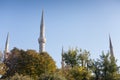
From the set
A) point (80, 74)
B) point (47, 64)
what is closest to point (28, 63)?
point (47, 64)

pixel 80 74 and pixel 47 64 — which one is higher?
pixel 47 64

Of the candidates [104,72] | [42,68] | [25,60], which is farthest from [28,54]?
[104,72]

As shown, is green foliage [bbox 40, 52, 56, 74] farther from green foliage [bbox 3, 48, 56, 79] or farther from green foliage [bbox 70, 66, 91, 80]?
green foliage [bbox 70, 66, 91, 80]

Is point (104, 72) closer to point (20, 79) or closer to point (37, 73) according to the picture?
point (37, 73)

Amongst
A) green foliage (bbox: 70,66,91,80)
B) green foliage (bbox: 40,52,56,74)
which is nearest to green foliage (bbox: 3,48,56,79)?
green foliage (bbox: 40,52,56,74)

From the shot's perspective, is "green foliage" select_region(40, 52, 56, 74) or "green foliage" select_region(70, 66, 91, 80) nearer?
"green foliage" select_region(70, 66, 91, 80)

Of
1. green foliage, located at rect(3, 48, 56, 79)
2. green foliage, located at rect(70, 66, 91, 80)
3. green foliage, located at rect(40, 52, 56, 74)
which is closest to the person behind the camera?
green foliage, located at rect(70, 66, 91, 80)

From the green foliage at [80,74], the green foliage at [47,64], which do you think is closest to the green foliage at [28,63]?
the green foliage at [47,64]

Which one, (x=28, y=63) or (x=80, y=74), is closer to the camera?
(x=80, y=74)

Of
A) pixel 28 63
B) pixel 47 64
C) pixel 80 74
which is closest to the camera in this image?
pixel 80 74

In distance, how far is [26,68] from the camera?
33.5 meters

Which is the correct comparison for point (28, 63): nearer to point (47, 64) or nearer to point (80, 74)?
point (47, 64)

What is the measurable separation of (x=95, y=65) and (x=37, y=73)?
957 cm

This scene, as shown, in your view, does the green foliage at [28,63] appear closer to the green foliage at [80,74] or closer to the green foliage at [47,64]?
the green foliage at [47,64]
